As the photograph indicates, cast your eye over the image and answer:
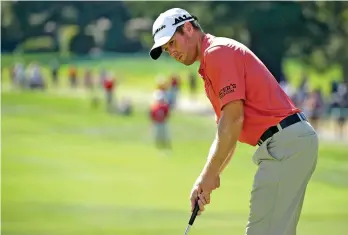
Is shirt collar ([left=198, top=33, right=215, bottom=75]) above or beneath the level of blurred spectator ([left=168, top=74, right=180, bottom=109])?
beneath

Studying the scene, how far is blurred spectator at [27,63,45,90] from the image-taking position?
45.0 metres

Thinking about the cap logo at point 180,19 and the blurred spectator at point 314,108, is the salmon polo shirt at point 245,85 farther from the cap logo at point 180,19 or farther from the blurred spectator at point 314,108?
the blurred spectator at point 314,108

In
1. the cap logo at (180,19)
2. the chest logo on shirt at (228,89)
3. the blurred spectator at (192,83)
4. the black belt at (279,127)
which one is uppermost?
the blurred spectator at (192,83)

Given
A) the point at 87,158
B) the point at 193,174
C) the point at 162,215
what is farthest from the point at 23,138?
the point at 162,215

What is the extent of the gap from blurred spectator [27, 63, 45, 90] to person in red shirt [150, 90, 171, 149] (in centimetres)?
Answer: 1248

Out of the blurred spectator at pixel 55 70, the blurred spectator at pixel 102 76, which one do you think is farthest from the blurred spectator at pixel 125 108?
the blurred spectator at pixel 55 70

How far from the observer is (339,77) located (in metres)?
41.7

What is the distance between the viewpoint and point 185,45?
5.98 m

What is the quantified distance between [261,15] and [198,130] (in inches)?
293

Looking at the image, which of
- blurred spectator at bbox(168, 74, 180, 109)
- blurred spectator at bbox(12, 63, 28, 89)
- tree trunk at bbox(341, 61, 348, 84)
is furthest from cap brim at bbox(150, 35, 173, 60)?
blurred spectator at bbox(168, 74, 180, 109)

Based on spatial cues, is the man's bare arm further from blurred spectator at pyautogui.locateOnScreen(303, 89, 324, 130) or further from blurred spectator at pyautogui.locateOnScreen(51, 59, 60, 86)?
blurred spectator at pyautogui.locateOnScreen(51, 59, 60, 86)

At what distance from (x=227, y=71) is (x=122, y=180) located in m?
17.1

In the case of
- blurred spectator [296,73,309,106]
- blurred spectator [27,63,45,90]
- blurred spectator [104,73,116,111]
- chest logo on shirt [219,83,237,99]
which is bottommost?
chest logo on shirt [219,83,237,99]

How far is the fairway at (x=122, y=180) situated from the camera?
14379 millimetres
